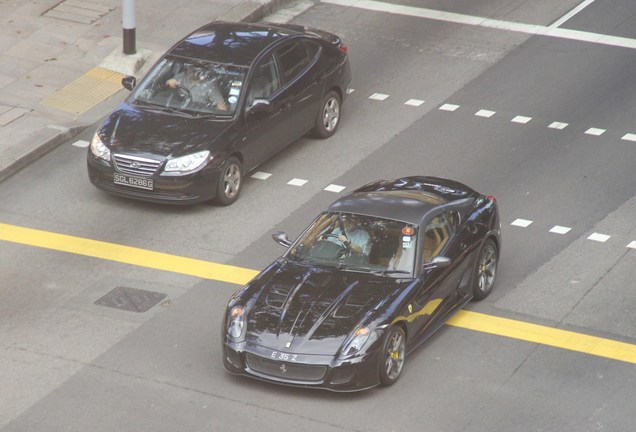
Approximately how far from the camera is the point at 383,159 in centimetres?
1958

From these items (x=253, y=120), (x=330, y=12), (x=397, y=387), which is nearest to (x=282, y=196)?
(x=253, y=120)

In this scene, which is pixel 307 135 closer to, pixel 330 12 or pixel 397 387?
pixel 330 12

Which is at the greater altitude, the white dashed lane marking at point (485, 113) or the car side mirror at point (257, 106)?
the car side mirror at point (257, 106)

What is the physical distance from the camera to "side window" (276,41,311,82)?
19562mm

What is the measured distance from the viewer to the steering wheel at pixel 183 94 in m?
18.8

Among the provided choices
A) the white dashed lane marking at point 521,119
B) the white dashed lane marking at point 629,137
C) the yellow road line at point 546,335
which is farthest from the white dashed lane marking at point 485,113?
the yellow road line at point 546,335

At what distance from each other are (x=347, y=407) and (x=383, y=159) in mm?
6681

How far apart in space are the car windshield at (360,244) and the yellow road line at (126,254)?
60.8 inches

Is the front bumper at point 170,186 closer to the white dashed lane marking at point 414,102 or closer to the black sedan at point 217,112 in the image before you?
the black sedan at point 217,112

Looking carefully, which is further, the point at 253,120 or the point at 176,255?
the point at 253,120

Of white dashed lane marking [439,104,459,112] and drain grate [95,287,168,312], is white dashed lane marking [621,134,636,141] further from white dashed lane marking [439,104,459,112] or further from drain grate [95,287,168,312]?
drain grate [95,287,168,312]

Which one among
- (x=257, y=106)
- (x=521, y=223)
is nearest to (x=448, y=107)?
(x=257, y=106)

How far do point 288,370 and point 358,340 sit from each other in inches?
28.8

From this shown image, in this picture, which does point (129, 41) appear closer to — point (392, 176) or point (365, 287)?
point (392, 176)
